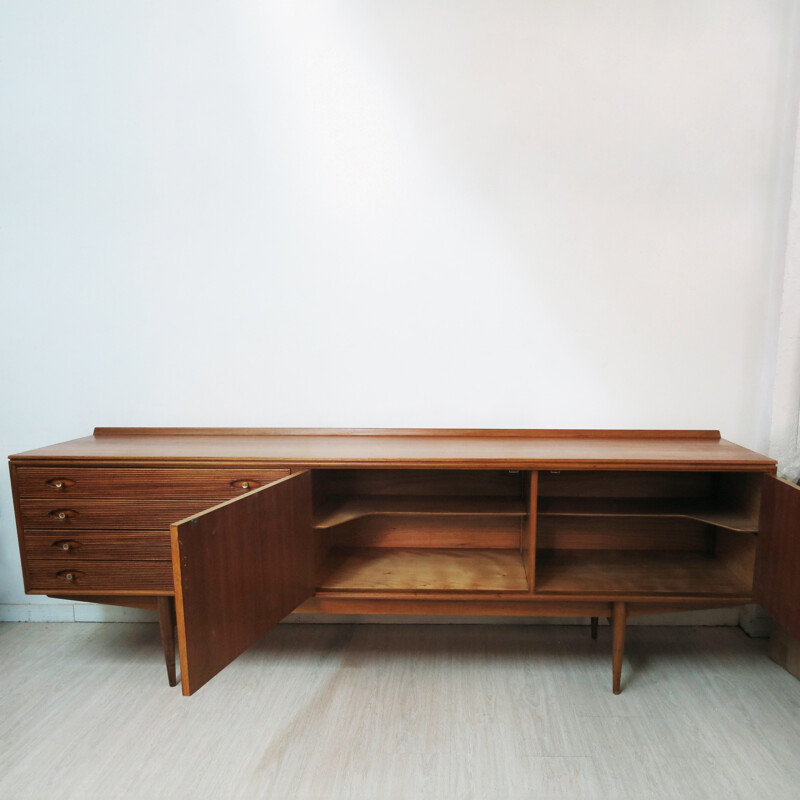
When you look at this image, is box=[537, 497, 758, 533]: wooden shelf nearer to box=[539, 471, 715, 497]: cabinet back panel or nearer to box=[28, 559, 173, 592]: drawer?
box=[539, 471, 715, 497]: cabinet back panel

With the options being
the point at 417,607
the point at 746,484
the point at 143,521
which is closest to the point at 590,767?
the point at 417,607

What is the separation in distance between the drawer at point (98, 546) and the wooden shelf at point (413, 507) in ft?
1.68

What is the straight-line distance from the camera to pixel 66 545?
5.47 ft

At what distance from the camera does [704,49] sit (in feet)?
5.98

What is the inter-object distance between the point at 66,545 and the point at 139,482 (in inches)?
12.9

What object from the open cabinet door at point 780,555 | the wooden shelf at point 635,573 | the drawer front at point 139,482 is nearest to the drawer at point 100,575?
the drawer front at point 139,482

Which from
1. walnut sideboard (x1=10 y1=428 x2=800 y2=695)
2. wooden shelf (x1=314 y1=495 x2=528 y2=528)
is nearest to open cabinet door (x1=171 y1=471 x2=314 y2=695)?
walnut sideboard (x1=10 y1=428 x2=800 y2=695)

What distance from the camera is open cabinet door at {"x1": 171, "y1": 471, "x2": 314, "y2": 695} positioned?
1175 millimetres

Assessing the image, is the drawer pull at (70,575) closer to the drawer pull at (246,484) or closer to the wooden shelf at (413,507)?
the drawer pull at (246,484)

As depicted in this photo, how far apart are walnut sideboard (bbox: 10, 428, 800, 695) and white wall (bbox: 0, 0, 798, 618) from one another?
0.23 metres

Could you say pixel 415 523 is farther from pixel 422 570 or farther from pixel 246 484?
pixel 246 484

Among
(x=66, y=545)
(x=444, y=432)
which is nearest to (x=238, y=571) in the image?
(x=66, y=545)

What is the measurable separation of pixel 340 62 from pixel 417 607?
1897 mm

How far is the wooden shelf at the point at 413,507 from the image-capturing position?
168 cm
